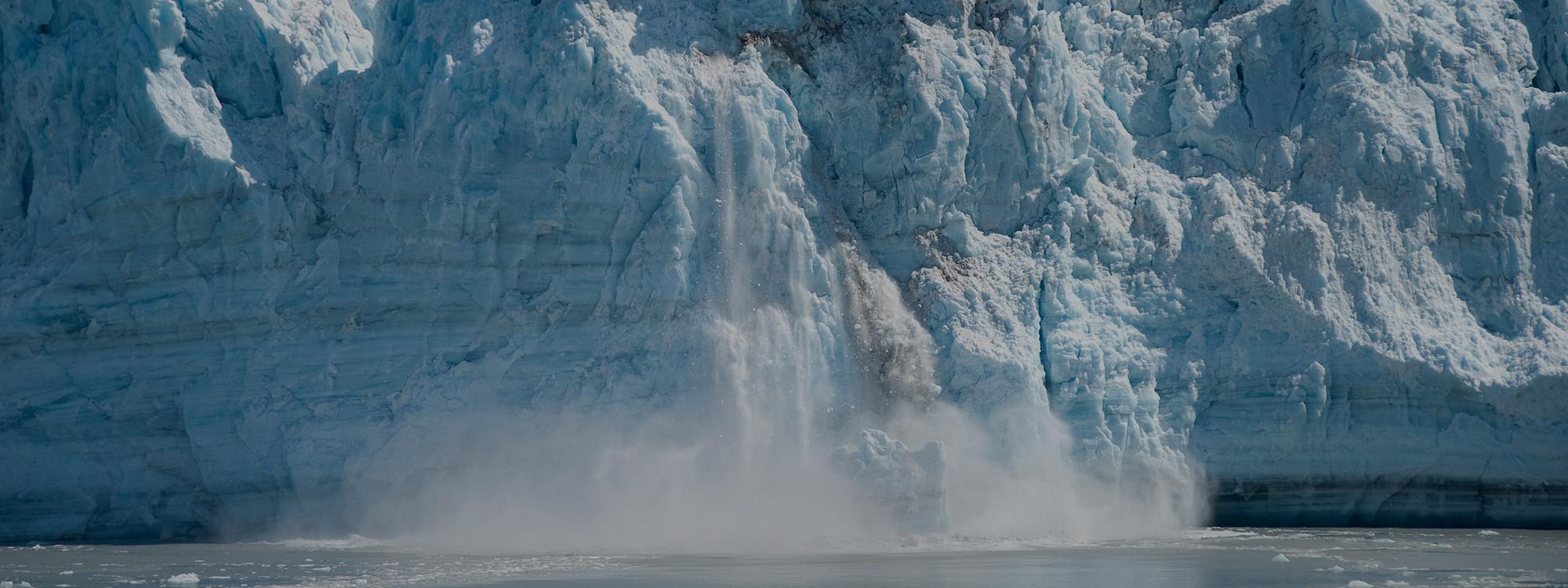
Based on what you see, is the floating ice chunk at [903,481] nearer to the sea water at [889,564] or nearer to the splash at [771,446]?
the splash at [771,446]

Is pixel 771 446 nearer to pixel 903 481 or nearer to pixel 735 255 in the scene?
pixel 903 481

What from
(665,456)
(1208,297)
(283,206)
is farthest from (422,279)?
(1208,297)

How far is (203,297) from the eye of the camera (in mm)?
19797

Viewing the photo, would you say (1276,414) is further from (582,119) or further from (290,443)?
(290,443)

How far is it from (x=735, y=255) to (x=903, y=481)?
298 cm

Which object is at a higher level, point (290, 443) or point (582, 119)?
point (582, 119)

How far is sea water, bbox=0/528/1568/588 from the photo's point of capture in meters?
14.9

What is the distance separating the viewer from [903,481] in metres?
18.8

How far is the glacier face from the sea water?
116cm

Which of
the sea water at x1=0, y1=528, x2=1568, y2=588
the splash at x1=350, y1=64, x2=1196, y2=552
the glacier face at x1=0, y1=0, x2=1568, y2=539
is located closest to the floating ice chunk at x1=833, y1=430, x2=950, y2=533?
the splash at x1=350, y1=64, x2=1196, y2=552

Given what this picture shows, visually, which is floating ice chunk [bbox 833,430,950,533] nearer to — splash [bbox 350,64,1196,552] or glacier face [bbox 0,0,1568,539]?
splash [bbox 350,64,1196,552]

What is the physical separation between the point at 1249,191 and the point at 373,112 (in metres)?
9.58

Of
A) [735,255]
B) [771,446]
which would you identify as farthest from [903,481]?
[735,255]

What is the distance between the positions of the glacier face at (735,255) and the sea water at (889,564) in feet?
3.82
